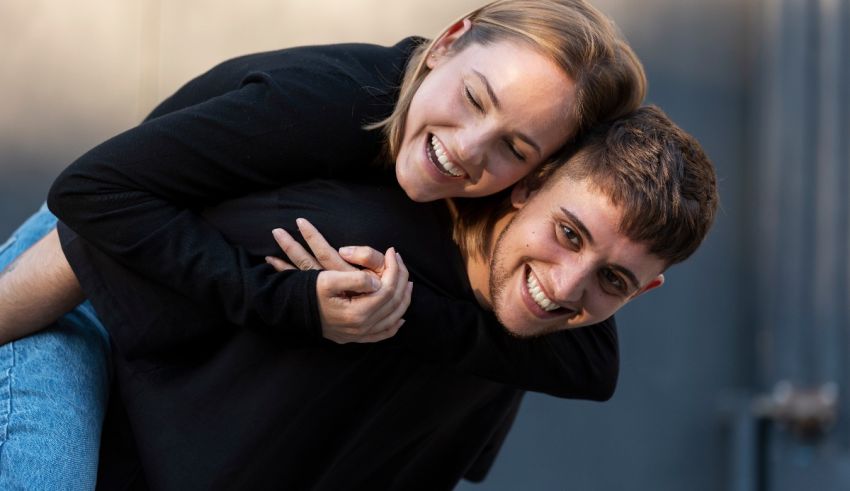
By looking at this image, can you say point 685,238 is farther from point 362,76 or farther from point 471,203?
point 362,76

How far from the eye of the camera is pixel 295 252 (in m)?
2.14

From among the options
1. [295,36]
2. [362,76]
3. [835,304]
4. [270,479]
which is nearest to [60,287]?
[270,479]

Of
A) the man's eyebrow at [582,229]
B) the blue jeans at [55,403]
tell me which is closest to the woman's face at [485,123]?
the man's eyebrow at [582,229]

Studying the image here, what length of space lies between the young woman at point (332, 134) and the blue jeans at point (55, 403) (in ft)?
0.05

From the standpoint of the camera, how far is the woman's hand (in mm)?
2074

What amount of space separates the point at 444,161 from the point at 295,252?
0.98ft

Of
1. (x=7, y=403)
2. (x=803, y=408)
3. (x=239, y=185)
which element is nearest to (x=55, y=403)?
(x=7, y=403)

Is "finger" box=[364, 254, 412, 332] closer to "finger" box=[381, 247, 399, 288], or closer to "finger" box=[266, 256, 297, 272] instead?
"finger" box=[381, 247, 399, 288]

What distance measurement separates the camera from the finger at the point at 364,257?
2.12 m

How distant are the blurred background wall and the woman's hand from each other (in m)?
2.28

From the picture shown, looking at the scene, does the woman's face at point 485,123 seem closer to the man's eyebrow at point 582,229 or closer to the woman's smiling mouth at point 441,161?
the woman's smiling mouth at point 441,161

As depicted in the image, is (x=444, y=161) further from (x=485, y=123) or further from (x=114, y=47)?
(x=114, y=47)

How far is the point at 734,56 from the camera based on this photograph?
15.0ft

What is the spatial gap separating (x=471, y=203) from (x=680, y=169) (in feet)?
1.26
